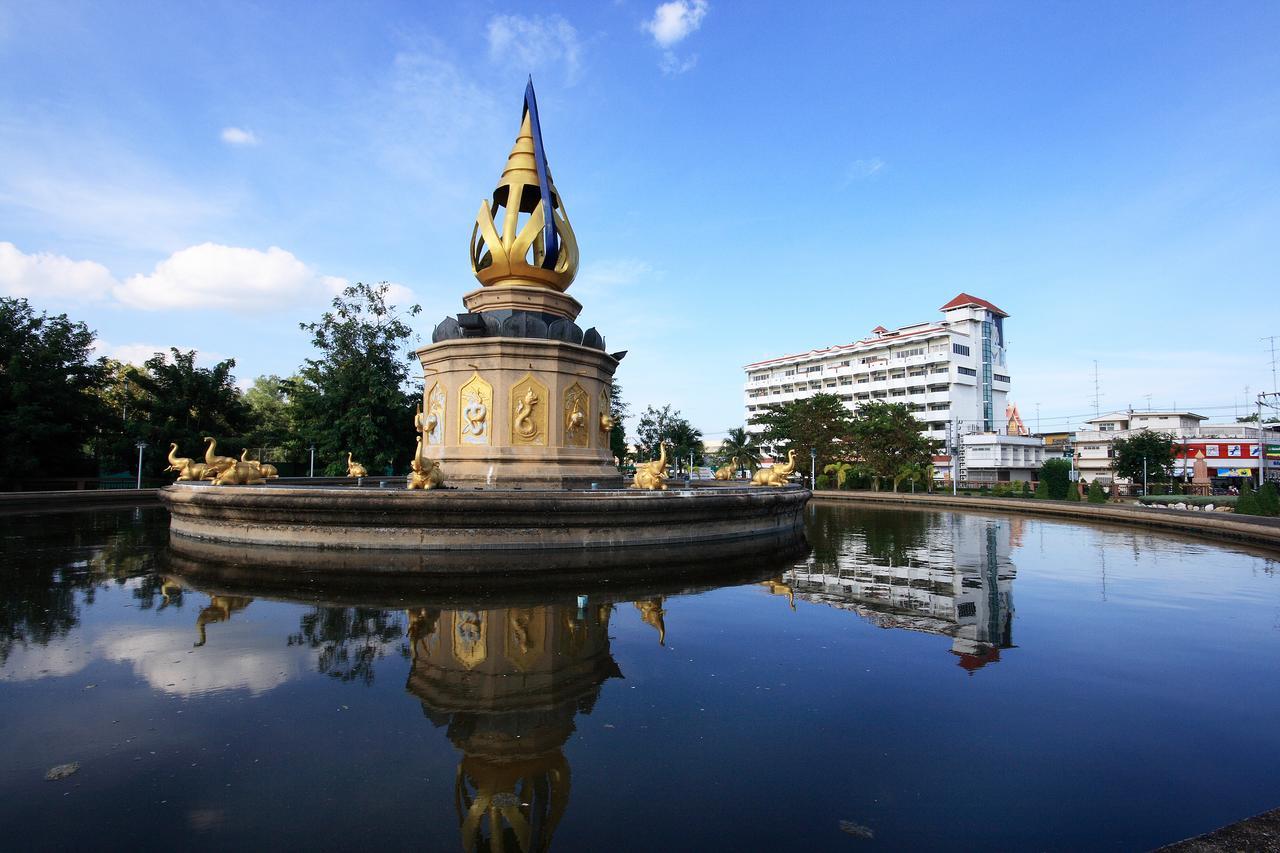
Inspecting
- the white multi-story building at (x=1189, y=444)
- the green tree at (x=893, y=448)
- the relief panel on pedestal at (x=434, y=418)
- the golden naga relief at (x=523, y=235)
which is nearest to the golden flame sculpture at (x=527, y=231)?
the golden naga relief at (x=523, y=235)

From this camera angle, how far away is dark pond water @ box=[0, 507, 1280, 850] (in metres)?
3.29

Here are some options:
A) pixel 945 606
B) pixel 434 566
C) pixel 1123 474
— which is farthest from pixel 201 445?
pixel 1123 474

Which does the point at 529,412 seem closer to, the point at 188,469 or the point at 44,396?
the point at 188,469

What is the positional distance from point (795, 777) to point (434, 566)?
7437mm

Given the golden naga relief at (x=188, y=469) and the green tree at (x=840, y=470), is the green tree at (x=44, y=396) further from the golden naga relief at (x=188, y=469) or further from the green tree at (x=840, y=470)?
the green tree at (x=840, y=470)

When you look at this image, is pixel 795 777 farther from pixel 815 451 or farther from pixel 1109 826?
pixel 815 451

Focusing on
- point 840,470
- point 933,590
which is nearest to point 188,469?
point 933,590

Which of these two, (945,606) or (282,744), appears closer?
(282,744)

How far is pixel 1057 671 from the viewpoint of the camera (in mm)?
5781

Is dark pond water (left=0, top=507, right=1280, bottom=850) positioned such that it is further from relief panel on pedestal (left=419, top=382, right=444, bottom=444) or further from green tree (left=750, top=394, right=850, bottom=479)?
green tree (left=750, top=394, right=850, bottom=479)

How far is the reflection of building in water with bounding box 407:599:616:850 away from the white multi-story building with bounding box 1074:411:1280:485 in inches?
2460

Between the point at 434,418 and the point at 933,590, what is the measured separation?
1245cm

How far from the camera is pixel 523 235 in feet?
59.6

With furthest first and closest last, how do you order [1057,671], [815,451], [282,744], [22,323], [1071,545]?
[815,451]
[22,323]
[1071,545]
[1057,671]
[282,744]
